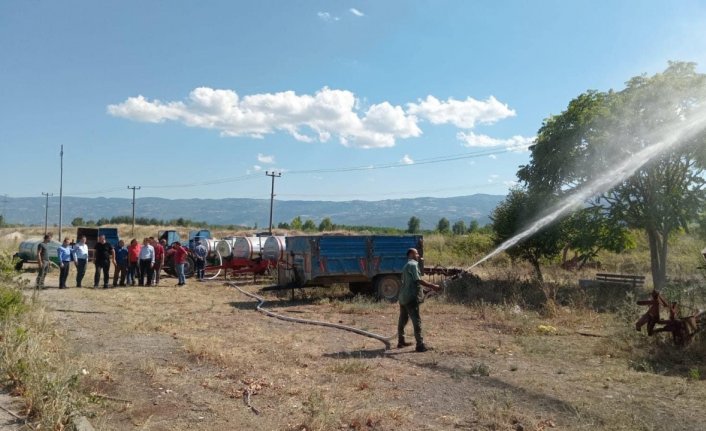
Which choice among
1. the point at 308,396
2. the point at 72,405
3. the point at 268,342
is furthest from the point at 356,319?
the point at 72,405

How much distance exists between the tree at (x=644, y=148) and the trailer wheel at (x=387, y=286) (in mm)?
7403

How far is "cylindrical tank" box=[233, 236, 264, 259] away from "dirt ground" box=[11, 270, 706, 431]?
10103 mm

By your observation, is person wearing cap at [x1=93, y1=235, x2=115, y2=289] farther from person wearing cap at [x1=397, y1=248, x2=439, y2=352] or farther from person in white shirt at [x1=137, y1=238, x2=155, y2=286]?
person wearing cap at [x1=397, y1=248, x2=439, y2=352]

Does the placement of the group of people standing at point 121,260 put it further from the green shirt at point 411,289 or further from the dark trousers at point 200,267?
the green shirt at point 411,289

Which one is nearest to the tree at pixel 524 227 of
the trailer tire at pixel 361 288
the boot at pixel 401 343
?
the trailer tire at pixel 361 288

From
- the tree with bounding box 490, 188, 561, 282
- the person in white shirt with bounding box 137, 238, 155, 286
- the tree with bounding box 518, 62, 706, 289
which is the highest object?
the tree with bounding box 518, 62, 706, 289

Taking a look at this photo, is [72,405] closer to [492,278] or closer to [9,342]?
[9,342]

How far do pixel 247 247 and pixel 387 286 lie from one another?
8778 millimetres

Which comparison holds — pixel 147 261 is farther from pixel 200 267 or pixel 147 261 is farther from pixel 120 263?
pixel 200 267

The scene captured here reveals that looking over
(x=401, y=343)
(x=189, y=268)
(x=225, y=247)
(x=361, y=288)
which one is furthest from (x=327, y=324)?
(x=189, y=268)

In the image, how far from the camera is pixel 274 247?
2252 cm

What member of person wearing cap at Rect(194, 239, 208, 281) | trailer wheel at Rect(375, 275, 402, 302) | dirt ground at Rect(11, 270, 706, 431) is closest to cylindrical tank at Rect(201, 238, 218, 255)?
person wearing cap at Rect(194, 239, 208, 281)

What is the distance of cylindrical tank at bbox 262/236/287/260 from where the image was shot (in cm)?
2228

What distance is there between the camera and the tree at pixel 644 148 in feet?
57.8
